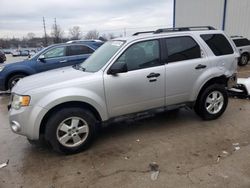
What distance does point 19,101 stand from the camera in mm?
3775

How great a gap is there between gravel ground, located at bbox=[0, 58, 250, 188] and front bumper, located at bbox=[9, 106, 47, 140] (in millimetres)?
495

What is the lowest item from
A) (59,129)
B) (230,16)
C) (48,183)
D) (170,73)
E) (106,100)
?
(48,183)

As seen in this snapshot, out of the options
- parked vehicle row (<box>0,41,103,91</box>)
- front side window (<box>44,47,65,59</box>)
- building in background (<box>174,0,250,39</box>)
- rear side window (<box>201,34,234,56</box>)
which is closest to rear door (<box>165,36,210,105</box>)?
rear side window (<box>201,34,234,56</box>)

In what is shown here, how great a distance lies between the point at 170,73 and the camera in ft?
14.8

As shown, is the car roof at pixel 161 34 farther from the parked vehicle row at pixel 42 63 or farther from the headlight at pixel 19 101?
the parked vehicle row at pixel 42 63

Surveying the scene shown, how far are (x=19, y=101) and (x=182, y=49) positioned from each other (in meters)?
2.99

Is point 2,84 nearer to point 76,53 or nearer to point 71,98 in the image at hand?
point 76,53

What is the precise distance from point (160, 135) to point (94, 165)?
1.48 metres

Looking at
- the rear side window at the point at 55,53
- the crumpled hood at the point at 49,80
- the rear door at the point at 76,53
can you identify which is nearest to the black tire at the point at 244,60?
the rear door at the point at 76,53

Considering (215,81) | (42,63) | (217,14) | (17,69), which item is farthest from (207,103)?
(217,14)

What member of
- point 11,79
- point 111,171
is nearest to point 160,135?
point 111,171

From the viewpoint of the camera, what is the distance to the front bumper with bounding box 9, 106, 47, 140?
3.69 metres

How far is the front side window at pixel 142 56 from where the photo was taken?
4270 millimetres

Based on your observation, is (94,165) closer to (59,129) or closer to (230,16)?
(59,129)
